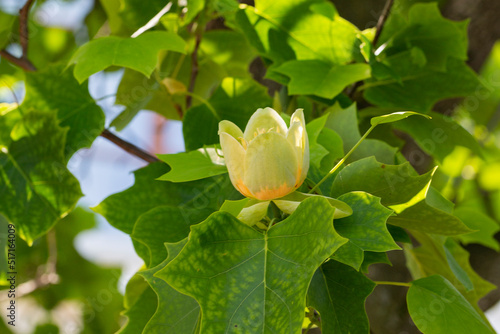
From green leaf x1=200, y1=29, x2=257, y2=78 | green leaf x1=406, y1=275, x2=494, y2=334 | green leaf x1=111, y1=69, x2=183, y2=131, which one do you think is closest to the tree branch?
green leaf x1=111, y1=69, x2=183, y2=131

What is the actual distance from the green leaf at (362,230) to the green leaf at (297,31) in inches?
12.9

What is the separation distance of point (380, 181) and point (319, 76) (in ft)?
0.77

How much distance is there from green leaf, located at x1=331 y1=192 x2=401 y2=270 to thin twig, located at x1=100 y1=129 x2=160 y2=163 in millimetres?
357

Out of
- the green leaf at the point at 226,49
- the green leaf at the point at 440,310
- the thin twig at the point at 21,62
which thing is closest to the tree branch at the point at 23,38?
the thin twig at the point at 21,62

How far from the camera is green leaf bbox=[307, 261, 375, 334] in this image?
17.2 inches

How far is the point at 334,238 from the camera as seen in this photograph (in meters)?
0.34

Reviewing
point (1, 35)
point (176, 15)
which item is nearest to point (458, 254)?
point (176, 15)

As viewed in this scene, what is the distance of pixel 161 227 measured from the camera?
50 centimetres

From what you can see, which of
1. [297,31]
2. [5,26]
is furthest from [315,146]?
[5,26]

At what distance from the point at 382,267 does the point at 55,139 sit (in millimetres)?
571

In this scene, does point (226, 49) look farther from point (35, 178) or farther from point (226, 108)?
point (35, 178)

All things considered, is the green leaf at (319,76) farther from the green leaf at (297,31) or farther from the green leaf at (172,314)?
the green leaf at (172,314)

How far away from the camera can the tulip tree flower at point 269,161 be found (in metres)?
0.40

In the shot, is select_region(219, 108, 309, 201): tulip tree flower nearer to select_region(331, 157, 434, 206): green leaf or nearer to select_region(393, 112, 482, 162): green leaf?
select_region(331, 157, 434, 206): green leaf
